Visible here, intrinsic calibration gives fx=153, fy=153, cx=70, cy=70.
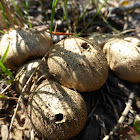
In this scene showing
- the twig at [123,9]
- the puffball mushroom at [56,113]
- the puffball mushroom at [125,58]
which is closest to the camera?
the puffball mushroom at [56,113]

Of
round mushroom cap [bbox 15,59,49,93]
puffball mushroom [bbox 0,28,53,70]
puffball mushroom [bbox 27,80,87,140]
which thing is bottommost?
puffball mushroom [bbox 27,80,87,140]

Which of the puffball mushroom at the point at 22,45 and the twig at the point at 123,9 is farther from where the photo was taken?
the twig at the point at 123,9

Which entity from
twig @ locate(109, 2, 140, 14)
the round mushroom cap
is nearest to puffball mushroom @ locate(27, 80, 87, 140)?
the round mushroom cap

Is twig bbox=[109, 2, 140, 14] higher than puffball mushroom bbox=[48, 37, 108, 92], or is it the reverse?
twig bbox=[109, 2, 140, 14]

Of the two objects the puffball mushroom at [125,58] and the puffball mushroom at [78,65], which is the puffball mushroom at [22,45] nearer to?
the puffball mushroom at [78,65]

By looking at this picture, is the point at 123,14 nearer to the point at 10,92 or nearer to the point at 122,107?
the point at 122,107

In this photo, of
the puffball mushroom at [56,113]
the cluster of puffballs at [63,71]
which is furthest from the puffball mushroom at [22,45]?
the puffball mushroom at [56,113]

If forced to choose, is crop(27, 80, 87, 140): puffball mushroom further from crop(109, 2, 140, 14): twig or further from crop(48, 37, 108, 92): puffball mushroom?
crop(109, 2, 140, 14): twig
